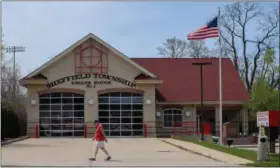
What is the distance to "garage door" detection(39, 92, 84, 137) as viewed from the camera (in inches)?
1714

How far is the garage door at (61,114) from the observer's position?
143 ft

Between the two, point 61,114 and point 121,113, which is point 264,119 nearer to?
point 121,113

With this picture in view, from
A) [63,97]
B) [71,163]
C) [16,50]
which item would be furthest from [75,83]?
[16,50]

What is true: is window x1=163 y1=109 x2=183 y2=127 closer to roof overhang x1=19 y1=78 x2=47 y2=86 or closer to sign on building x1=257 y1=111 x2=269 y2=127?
roof overhang x1=19 y1=78 x2=47 y2=86

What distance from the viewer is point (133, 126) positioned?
4412cm

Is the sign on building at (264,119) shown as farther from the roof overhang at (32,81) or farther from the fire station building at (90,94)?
the roof overhang at (32,81)

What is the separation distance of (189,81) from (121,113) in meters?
8.72

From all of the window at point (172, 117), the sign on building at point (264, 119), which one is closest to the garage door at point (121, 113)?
the window at point (172, 117)

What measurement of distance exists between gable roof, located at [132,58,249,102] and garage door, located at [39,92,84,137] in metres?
7.70

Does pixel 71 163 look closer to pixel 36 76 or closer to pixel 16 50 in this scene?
pixel 36 76

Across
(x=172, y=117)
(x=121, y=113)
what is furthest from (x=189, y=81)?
(x=121, y=113)

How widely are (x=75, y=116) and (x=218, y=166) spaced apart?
87.3ft

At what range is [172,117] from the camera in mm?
46750

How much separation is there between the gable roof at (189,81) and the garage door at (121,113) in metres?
3.61
